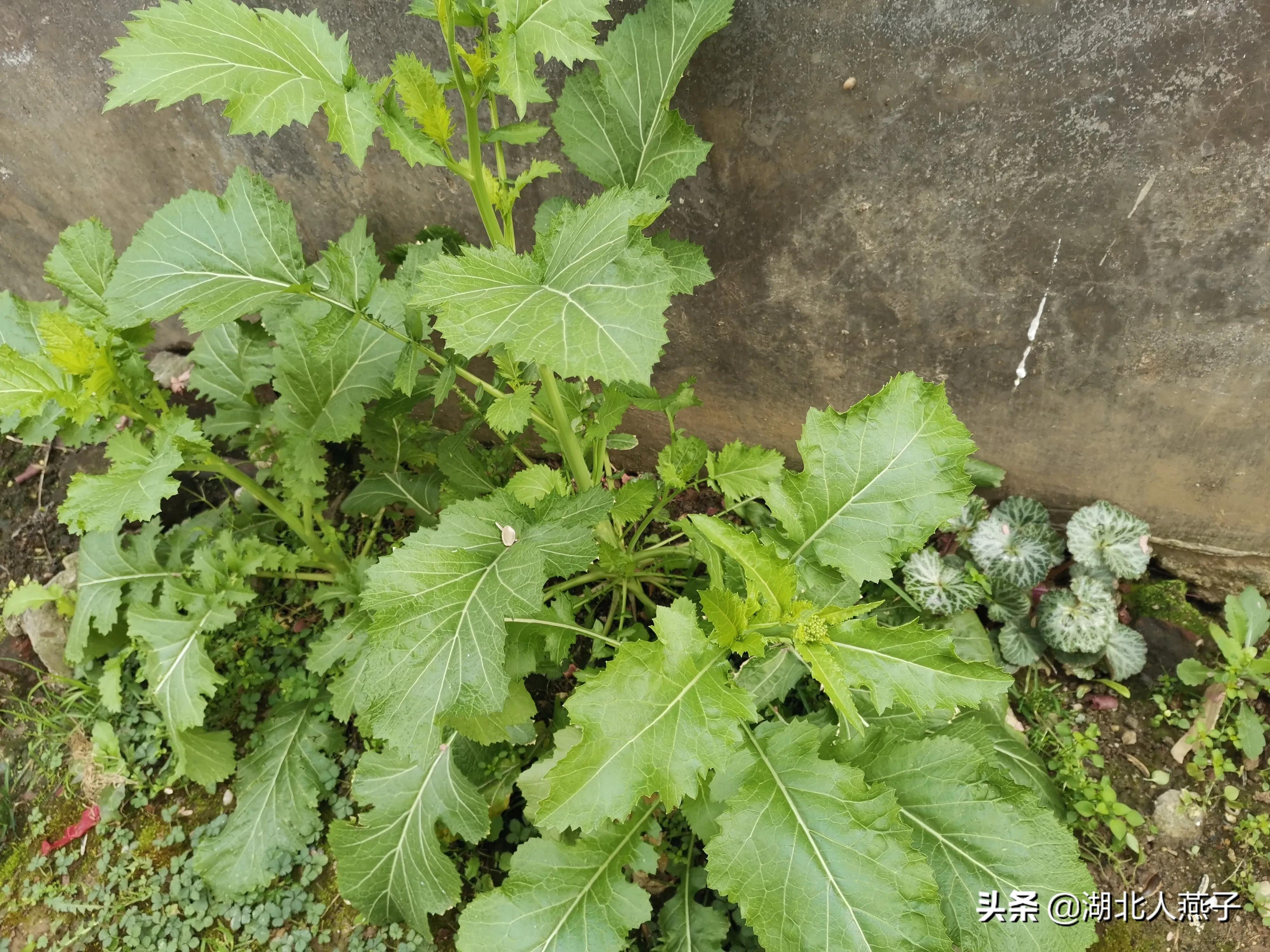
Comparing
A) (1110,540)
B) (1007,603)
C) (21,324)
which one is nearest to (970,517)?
(1007,603)

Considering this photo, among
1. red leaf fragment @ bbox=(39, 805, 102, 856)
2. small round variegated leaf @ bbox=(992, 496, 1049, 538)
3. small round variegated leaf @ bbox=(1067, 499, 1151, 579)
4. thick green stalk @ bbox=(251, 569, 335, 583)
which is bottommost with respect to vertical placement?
small round variegated leaf @ bbox=(1067, 499, 1151, 579)

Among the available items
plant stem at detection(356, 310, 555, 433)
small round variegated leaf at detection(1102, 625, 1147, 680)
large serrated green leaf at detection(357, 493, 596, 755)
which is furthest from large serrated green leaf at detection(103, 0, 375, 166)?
small round variegated leaf at detection(1102, 625, 1147, 680)

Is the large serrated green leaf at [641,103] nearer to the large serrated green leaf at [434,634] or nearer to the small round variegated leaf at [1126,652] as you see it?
the large serrated green leaf at [434,634]

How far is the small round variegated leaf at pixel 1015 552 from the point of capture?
275 cm

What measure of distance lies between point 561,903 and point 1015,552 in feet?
6.41

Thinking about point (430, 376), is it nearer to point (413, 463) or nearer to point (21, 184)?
point (413, 463)

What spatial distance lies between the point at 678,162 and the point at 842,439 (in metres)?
0.83

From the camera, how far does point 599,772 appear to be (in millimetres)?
1626

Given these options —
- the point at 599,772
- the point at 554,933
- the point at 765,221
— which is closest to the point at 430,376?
the point at 765,221

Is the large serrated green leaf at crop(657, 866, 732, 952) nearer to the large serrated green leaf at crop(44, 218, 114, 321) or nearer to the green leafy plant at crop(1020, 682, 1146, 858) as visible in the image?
the green leafy plant at crop(1020, 682, 1146, 858)

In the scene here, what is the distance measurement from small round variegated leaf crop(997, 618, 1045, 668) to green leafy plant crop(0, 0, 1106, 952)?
0.25 m

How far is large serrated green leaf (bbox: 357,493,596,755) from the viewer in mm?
1777

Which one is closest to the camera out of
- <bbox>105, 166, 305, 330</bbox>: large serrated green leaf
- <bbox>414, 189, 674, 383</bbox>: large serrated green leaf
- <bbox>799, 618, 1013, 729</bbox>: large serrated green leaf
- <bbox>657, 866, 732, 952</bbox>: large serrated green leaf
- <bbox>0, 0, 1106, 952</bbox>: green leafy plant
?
<bbox>414, 189, 674, 383</bbox>: large serrated green leaf

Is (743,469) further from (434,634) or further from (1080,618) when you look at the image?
(1080,618)
